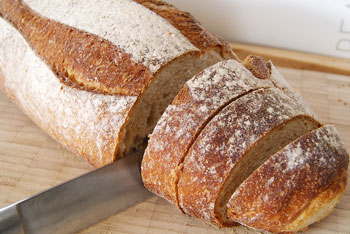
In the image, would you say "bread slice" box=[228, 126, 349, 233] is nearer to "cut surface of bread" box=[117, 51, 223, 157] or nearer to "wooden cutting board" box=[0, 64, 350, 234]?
"wooden cutting board" box=[0, 64, 350, 234]

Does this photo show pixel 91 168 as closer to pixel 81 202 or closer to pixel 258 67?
pixel 81 202

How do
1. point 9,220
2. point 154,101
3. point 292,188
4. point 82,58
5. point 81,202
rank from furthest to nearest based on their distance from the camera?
1. point 82,58
2. point 154,101
3. point 81,202
4. point 9,220
5. point 292,188

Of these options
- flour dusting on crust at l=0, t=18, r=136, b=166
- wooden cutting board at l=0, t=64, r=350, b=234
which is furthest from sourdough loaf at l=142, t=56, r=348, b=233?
flour dusting on crust at l=0, t=18, r=136, b=166

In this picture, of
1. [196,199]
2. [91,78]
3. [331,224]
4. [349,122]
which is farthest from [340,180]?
[91,78]

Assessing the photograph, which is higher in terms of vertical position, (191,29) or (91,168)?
(191,29)

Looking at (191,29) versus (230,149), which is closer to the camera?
(230,149)

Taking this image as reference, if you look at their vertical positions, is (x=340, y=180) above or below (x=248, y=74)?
below

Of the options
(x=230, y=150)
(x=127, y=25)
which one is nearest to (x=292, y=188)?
(x=230, y=150)

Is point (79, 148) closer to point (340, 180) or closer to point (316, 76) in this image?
point (340, 180)
